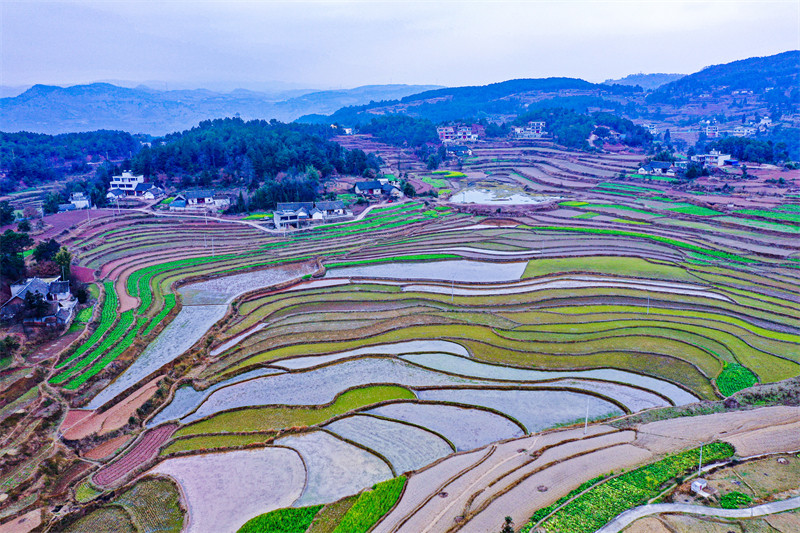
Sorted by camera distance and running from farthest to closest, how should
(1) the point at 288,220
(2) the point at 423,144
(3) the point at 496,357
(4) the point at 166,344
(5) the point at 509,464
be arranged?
(2) the point at 423,144
(1) the point at 288,220
(4) the point at 166,344
(3) the point at 496,357
(5) the point at 509,464

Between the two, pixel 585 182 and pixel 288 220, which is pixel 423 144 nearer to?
pixel 585 182

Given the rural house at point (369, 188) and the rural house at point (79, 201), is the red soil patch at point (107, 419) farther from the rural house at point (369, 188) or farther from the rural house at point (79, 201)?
the rural house at point (369, 188)

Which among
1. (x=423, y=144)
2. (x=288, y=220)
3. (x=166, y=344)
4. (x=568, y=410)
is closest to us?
(x=568, y=410)

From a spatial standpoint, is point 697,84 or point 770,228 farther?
point 697,84

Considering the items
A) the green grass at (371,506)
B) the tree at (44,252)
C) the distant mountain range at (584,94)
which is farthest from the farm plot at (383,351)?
the distant mountain range at (584,94)

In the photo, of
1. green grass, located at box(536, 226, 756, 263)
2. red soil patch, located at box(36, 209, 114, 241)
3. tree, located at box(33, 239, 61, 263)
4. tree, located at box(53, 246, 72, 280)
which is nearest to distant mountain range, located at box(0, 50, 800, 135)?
red soil patch, located at box(36, 209, 114, 241)

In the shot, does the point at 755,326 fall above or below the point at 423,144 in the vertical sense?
below

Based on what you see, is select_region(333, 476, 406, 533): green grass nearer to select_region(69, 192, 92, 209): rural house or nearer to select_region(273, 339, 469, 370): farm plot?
select_region(273, 339, 469, 370): farm plot

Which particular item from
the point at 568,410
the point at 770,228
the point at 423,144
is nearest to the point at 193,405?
the point at 568,410
